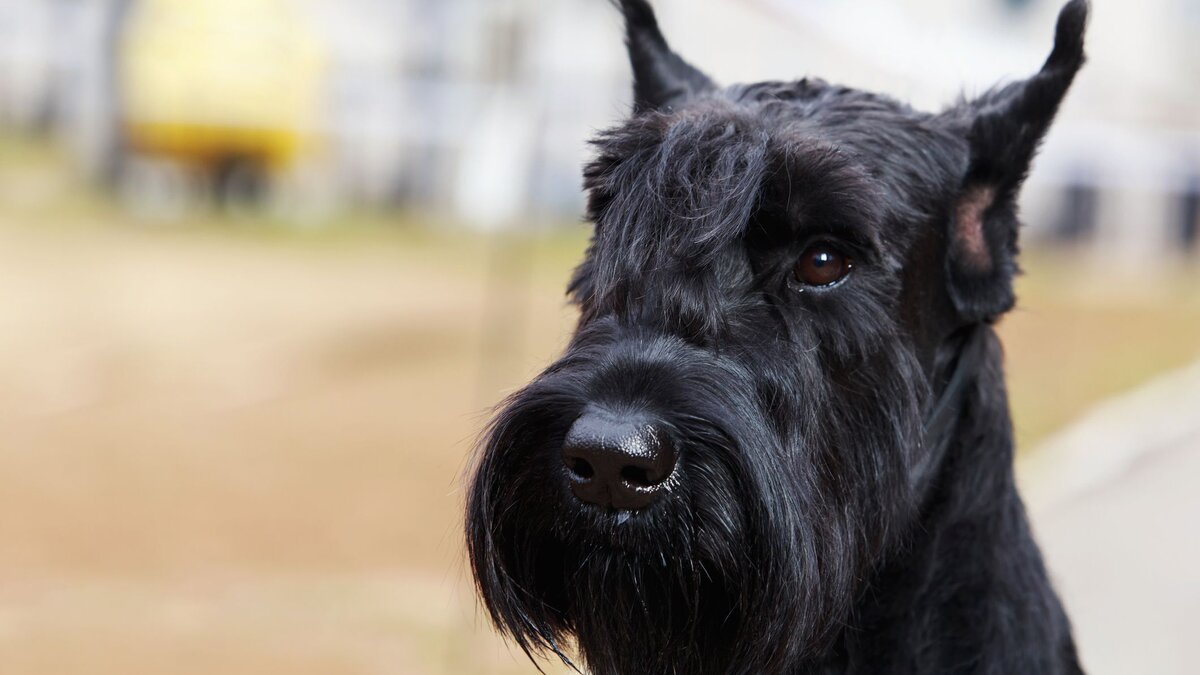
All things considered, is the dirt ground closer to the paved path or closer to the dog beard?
the dog beard

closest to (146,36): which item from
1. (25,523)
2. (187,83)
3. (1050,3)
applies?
(187,83)

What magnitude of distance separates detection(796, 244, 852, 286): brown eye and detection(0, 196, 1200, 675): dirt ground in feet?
2.62

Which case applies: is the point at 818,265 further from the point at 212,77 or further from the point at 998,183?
the point at 212,77

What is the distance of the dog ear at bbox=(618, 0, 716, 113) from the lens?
10.4 ft

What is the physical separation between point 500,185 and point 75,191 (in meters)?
6.83

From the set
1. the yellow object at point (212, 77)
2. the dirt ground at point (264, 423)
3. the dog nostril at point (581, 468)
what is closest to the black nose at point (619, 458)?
the dog nostril at point (581, 468)

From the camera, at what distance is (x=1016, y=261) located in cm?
283

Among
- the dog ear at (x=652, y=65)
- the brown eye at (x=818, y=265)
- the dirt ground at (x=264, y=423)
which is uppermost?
the dog ear at (x=652, y=65)

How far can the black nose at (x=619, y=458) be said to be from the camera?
212cm

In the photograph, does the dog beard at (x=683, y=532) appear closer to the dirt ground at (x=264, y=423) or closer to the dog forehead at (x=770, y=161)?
the dog forehead at (x=770, y=161)

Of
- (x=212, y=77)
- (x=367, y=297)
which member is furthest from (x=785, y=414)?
(x=212, y=77)

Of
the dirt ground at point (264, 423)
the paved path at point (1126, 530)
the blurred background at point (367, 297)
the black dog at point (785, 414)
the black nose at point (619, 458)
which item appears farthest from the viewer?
the blurred background at point (367, 297)

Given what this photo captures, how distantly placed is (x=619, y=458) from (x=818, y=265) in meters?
0.65

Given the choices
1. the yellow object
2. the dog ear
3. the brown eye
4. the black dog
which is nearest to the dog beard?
the black dog
